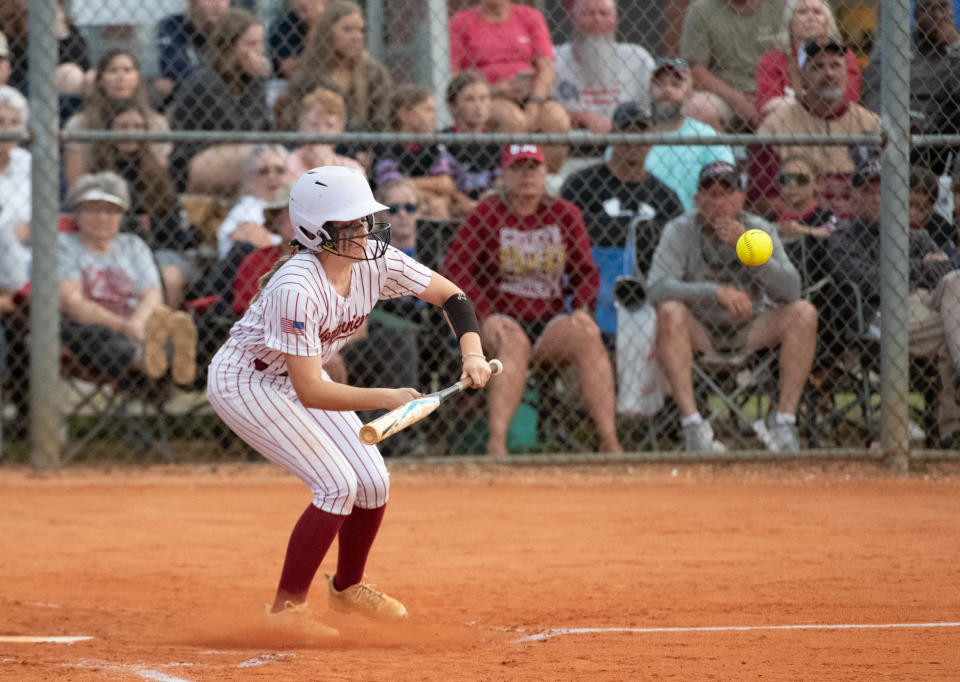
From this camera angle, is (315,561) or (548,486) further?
(548,486)

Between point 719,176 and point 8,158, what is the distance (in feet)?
13.6

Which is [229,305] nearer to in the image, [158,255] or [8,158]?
[158,255]

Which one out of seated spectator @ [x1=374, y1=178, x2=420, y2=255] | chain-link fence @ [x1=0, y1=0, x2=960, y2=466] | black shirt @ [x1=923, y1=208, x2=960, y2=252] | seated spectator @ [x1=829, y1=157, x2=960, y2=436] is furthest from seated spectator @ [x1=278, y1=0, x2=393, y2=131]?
black shirt @ [x1=923, y1=208, x2=960, y2=252]

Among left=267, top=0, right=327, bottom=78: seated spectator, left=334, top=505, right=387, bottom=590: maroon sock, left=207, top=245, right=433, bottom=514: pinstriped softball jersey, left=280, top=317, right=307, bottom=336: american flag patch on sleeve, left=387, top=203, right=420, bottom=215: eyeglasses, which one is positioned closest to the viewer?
left=280, top=317, right=307, bottom=336: american flag patch on sleeve

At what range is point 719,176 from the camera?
22.4 feet

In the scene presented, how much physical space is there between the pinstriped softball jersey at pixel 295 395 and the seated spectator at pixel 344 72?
3686mm

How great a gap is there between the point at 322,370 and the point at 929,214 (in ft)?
14.4

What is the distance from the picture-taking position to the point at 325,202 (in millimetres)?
3775

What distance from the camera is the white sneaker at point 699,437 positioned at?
23.0 ft

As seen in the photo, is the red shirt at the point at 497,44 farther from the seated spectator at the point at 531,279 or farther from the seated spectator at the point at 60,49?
the seated spectator at the point at 60,49

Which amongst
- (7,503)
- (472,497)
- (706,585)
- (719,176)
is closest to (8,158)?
(7,503)

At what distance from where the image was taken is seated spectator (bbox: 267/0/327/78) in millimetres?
8258

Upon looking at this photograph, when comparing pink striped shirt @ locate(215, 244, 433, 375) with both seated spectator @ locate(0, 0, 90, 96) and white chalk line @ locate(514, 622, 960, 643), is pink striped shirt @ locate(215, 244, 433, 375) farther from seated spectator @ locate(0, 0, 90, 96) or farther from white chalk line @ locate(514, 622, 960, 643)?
seated spectator @ locate(0, 0, 90, 96)

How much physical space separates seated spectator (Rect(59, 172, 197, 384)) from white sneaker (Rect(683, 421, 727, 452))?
109 inches
